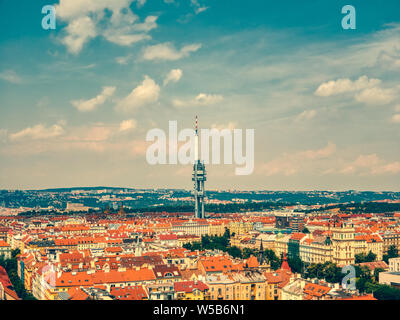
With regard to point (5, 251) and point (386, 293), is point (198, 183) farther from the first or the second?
point (386, 293)

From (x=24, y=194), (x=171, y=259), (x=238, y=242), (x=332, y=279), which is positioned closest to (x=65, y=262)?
(x=171, y=259)

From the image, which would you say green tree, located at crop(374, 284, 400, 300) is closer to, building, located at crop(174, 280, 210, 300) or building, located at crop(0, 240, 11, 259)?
building, located at crop(174, 280, 210, 300)

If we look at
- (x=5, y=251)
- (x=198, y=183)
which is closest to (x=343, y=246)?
(x=5, y=251)

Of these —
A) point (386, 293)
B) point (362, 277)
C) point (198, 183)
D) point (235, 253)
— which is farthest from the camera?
point (198, 183)

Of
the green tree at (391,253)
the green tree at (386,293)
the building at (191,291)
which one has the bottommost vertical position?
the green tree at (391,253)

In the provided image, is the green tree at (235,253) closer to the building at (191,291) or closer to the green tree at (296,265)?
the green tree at (296,265)

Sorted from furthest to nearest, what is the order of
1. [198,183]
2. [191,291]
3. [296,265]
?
[198,183]
[296,265]
[191,291]

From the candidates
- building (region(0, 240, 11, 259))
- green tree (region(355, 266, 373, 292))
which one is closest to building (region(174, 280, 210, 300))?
green tree (region(355, 266, 373, 292))

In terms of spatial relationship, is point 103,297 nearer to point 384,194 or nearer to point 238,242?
point 238,242

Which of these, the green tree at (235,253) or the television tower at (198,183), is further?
the television tower at (198,183)

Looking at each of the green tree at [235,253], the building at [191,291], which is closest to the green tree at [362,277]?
the building at [191,291]
